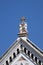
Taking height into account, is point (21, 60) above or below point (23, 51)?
below

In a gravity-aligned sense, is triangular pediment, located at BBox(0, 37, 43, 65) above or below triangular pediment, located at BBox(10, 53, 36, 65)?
above

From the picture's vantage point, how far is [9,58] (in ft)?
114

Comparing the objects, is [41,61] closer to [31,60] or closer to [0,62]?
[31,60]

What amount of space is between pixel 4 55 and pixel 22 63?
187cm

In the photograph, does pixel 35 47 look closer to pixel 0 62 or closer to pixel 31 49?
pixel 31 49

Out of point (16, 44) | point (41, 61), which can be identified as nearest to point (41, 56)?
point (41, 61)

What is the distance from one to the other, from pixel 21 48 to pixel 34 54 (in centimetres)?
140

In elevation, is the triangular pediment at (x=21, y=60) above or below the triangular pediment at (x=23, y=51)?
below

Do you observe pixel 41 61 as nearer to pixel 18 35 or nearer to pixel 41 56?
pixel 41 56

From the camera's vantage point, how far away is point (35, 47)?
34.2m

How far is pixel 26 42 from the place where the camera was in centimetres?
3459

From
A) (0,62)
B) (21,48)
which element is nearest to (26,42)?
(21,48)

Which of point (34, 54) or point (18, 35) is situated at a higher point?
point (18, 35)

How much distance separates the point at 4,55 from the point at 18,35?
93.7 inches
